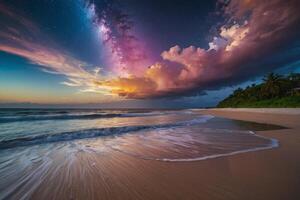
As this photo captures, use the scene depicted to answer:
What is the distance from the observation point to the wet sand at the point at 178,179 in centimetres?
233

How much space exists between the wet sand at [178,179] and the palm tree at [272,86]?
2075 inches

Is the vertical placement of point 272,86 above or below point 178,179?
above

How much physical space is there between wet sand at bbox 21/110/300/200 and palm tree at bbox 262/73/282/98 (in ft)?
173

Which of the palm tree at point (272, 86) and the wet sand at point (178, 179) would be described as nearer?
the wet sand at point (178, 179)

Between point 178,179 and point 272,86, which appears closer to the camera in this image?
point 178,179

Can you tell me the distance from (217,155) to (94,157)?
380 cm

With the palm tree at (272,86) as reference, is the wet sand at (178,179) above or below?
below

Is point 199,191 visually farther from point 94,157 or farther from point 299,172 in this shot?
point 94,157

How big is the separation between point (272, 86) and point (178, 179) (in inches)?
2236

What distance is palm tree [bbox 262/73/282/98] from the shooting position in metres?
43.5

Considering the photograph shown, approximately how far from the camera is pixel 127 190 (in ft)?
8.23

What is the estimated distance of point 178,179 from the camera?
281cm

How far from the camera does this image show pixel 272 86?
44.4m

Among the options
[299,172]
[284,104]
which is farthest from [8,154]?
[284,104]
